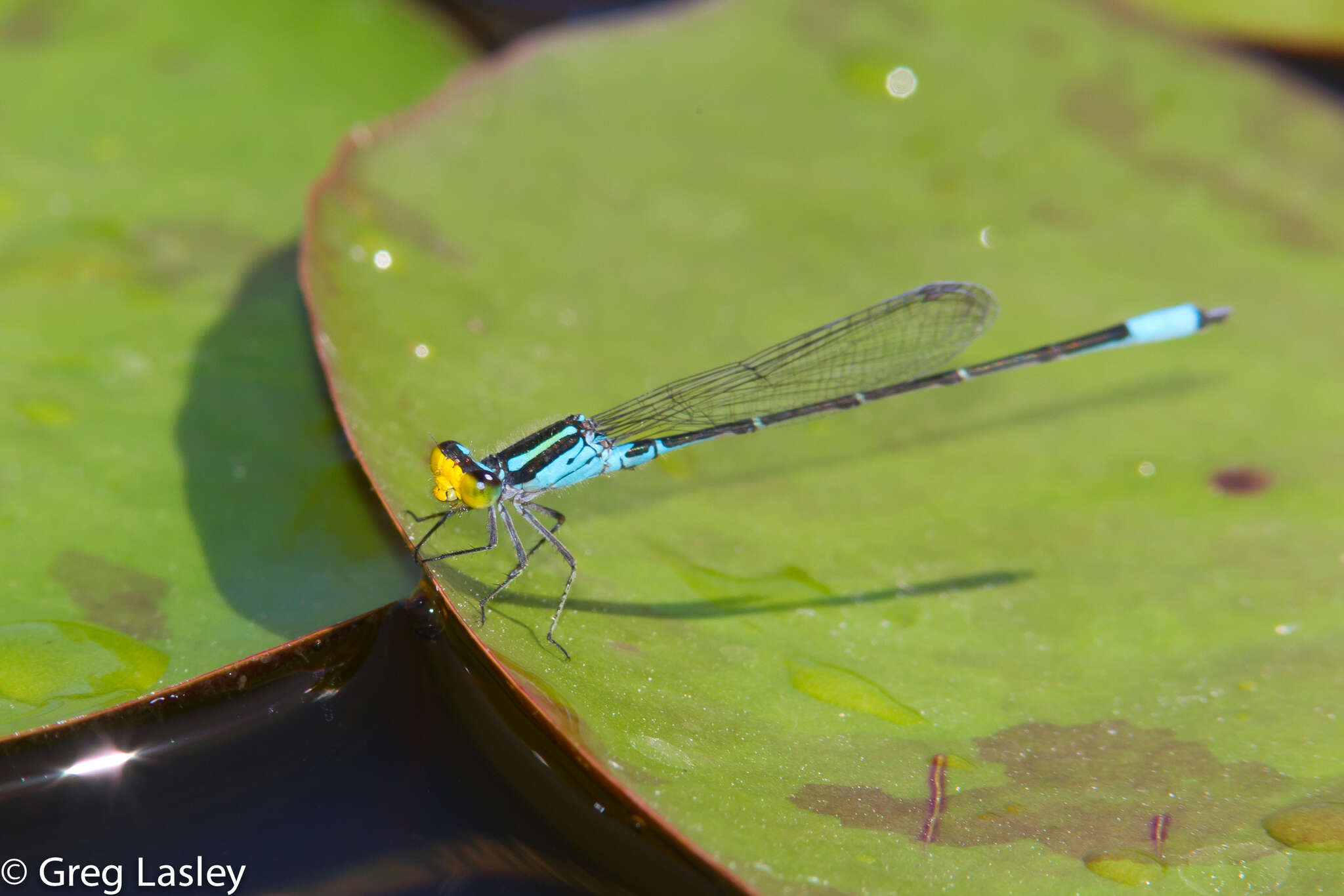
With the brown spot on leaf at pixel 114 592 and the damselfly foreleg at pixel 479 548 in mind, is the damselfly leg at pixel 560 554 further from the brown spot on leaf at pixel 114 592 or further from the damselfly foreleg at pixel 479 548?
the brown spot on leaf at pixel 114 592

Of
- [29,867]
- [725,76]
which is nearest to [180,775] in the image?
[29,867]

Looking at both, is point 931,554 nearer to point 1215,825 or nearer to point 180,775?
point 1215,825

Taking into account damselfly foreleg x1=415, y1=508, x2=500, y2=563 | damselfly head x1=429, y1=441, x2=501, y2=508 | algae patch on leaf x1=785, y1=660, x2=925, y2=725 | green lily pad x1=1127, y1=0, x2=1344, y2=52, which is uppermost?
green lily pad x1=1127, y1=0, x2=1344, y2=52

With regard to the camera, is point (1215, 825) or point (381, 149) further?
point (381, 149)

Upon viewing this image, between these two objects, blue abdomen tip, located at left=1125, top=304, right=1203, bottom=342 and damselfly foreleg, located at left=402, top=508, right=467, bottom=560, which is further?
blue abdomen tip, located at left=1125, top=304, right=1203, bottom=342

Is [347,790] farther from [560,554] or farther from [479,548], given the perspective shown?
[560,554]

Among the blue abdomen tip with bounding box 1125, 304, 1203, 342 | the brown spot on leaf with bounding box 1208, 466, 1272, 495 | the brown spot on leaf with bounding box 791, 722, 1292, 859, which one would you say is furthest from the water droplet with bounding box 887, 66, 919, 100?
the brown spot on leaf with bounding box 791, 722, 1292, 859

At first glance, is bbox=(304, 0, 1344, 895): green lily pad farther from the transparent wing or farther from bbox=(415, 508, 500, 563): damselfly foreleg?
the transparent wing

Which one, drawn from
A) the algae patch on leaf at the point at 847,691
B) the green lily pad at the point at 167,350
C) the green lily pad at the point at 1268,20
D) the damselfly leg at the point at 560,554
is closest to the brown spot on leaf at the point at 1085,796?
the algae patch on leaf at the point at 847,691
